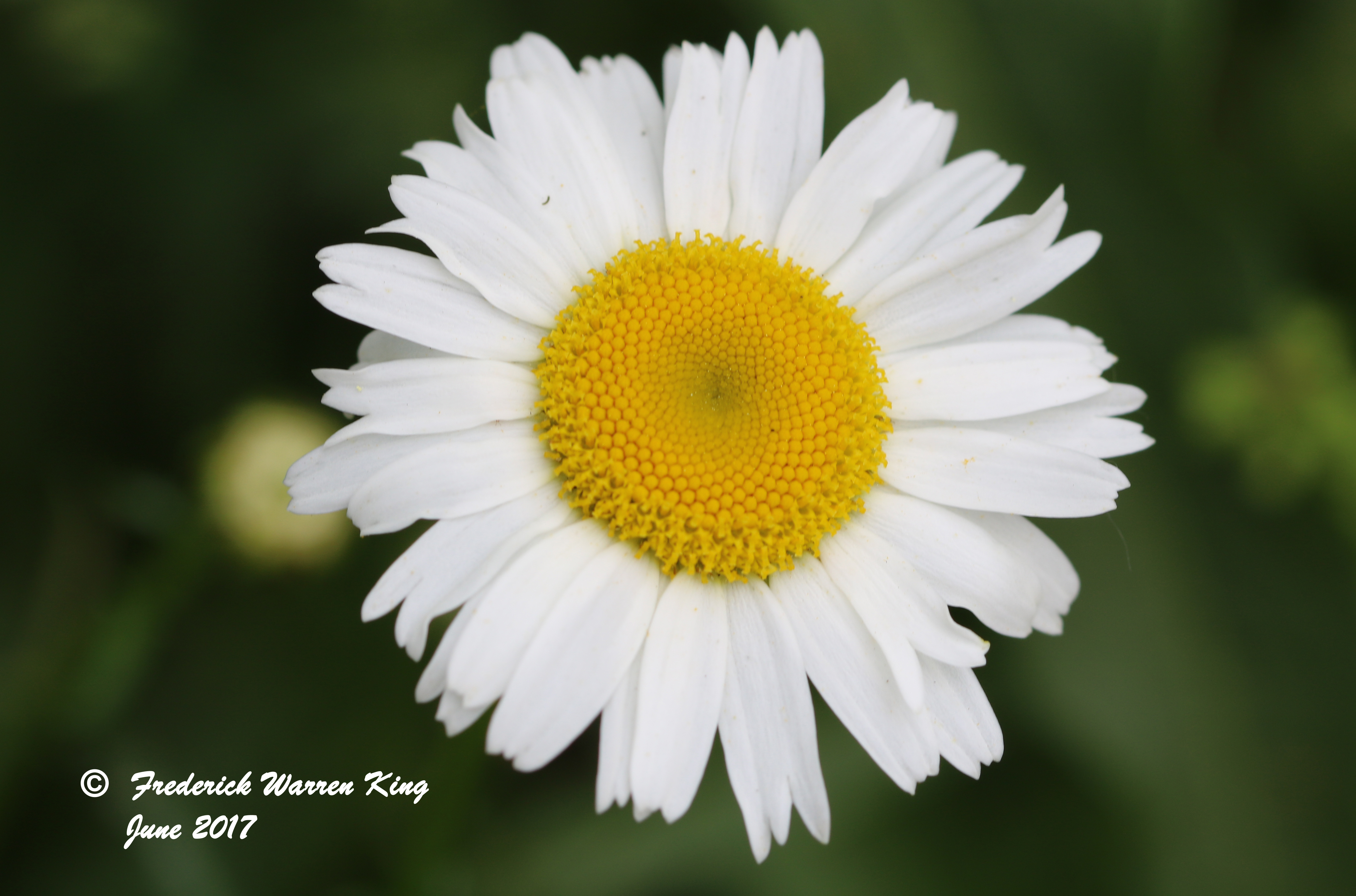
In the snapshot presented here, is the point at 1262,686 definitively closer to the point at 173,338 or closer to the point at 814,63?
the point at 814,63

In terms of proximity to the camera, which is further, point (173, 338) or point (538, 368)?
point (173, 338)

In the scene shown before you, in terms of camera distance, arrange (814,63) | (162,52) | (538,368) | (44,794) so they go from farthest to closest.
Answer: (162,52) < (44,794) < (814,63) < (538,368)

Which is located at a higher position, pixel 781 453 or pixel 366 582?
pixel 781 453

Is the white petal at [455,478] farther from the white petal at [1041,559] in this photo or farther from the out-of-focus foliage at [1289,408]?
the out-of-focus foliage at [1289,408]

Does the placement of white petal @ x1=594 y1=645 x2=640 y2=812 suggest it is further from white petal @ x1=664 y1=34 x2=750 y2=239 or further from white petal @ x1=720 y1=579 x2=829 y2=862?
white petal @ x1=664 y1=34 x2=750 y2=239

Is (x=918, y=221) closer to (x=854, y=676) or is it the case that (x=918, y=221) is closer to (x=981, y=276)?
(x=981, y=276)

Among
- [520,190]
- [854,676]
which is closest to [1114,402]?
[854,676]

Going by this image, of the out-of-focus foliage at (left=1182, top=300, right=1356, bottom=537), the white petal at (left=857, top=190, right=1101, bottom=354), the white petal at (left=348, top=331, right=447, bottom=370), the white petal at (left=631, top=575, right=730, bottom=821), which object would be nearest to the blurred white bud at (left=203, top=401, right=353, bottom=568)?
the white petal at (left=348, top=331, right=447, bottom=370)

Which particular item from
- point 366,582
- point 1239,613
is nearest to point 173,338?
point 366,582
